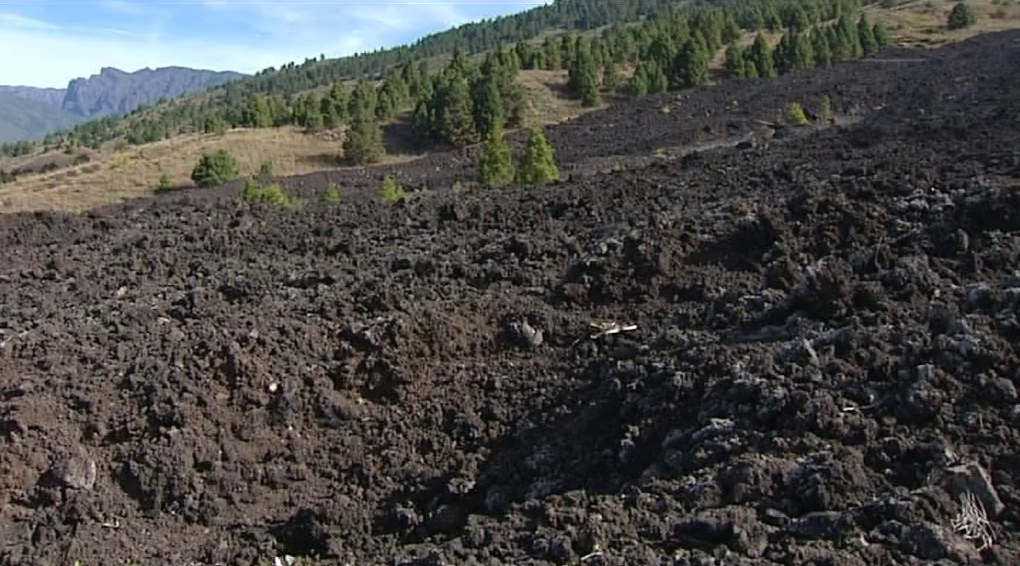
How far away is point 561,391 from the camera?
29.7ft

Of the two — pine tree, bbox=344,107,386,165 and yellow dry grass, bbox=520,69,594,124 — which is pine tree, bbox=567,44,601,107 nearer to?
yellow dry grass, bbox=520,69,594,124

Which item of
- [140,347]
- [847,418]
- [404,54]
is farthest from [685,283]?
[404,54]

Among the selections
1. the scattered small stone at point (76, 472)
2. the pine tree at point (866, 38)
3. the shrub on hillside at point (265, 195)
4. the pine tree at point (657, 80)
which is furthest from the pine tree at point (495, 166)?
the pine tree at point (866, 38)

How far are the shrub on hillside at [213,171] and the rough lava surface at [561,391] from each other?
915 inches

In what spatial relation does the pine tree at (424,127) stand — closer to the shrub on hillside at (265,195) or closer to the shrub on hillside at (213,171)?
the shrub on hillside at (213,171)

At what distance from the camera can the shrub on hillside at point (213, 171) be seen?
128 ft

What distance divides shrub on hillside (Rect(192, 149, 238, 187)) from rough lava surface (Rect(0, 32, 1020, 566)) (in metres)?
23.2

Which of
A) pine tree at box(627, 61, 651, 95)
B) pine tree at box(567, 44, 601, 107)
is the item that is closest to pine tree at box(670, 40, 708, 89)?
pine tree at box(627, 61, 651, 95)

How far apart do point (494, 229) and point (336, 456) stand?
8.43 m

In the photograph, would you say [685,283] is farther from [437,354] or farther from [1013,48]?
[1013,48]

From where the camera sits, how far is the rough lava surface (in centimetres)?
568

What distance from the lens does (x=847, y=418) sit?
246 inches

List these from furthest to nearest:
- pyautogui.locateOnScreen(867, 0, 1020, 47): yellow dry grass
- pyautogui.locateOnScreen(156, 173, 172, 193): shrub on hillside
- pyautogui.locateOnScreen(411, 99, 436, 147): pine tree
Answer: pyautogui.locateOnScreen(867, 0, 1020, 47): yellow dry grass, pyautogui.locateOnScreen(411, 99, 436, 147): pine tree, pyautogui.locateOnScreen(156, 173, 172, 193): shrub on hillside

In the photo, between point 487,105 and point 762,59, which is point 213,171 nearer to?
point 487,105
